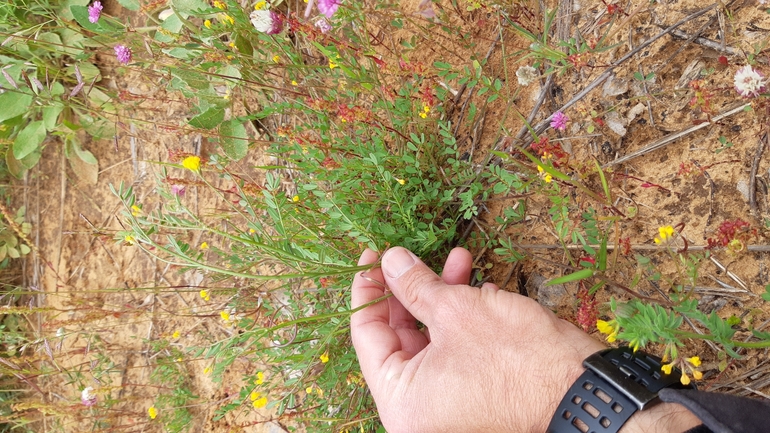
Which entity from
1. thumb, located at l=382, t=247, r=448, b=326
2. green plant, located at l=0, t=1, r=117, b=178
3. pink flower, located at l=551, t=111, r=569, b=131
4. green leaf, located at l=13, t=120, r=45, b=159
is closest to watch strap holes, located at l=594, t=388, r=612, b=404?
thumb, located at l=382, t=247, r=448, b=326

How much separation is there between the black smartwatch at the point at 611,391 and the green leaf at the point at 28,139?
3.50 meters

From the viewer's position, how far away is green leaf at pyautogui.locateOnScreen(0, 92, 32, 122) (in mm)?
3000

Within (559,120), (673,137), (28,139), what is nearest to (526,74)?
(559,120)

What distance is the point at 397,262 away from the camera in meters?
1.62

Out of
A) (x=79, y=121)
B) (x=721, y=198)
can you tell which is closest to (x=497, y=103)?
(x=721, y=198)

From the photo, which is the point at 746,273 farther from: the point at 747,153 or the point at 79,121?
the point at 79,121

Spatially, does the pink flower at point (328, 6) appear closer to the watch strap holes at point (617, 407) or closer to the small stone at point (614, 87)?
the small stone at point (614, 87)

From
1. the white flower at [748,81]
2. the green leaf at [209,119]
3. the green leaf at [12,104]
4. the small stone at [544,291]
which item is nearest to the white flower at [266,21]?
the green leaf at [209,119]

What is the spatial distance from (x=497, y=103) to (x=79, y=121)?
2.88m

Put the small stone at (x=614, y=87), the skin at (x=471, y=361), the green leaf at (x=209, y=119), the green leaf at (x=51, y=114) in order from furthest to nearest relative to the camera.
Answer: the green leaf at (x=51, y=114)
the green leaf at (x=209, y=119)
the small stone at (x=614, y=87)
the skin at (x=471, y=361)

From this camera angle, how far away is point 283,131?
1.84 meters

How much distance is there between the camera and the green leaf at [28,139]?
324cm

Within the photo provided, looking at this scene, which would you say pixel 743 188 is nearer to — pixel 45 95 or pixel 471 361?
pixel 471 361

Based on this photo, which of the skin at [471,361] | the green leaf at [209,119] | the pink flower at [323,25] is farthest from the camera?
the green leaf at [209,119]
